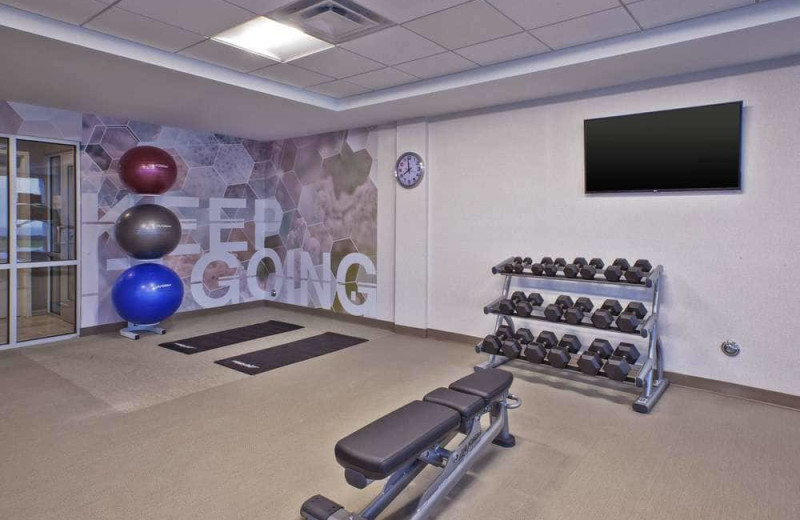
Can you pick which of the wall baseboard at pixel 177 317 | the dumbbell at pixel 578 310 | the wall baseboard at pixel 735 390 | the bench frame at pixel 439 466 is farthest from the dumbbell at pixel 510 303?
the wall baseboard at pixel 177 317

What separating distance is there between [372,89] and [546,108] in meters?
1.52

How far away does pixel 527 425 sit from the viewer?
286 centimetres

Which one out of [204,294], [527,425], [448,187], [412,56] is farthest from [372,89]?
[204,294]

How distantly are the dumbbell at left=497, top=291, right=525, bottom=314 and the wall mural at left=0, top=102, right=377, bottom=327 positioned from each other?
6.50 feet

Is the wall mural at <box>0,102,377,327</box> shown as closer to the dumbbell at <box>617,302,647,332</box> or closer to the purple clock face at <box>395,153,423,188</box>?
the purple clock face at <box>395,153,423,188</box>

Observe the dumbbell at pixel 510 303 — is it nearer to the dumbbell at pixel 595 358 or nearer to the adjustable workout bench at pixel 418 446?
the dumbbell at pixel 595 358

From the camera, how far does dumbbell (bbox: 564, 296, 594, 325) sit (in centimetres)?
349

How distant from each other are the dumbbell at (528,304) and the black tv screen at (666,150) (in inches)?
37.8

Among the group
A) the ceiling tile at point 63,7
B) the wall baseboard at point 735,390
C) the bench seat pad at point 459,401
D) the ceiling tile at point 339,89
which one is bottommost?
the wall baseboard at point 735,390

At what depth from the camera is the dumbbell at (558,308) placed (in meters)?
3.61

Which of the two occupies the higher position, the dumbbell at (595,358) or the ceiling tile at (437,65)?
the ceiling tile at (437,65)

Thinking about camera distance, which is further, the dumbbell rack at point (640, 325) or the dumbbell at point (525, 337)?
the dumbbell at point (525, 337)

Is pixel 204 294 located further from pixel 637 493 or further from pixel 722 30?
pixel 722 30

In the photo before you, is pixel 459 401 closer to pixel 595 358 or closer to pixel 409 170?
pixel 595 358
